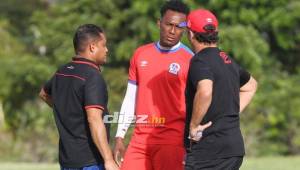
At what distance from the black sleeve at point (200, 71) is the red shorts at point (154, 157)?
1.22 m

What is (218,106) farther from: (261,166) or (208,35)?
(261,166)

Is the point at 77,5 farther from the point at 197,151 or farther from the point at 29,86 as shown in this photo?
the point at 197,151

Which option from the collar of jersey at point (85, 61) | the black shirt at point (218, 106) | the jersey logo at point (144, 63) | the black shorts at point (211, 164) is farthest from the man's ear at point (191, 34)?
the jersey logo at point (144, 63)

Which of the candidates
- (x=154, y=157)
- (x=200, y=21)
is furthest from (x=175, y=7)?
(x=154, y=157)

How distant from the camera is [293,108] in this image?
78.9ft

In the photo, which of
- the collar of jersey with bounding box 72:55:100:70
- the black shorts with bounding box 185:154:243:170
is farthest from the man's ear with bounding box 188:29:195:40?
the black shorts with bounding box 185:154:243:170

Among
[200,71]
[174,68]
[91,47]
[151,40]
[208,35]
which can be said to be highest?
[208,35]

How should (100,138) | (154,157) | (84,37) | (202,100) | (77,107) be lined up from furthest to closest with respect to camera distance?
(154,157) → (84,37) → (77,107) → (100,138) → (202,100)

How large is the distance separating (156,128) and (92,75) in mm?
1022

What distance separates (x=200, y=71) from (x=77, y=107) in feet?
3.57

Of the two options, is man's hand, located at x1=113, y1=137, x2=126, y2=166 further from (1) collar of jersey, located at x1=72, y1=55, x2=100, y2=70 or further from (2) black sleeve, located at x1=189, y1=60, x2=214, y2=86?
(2) black sleeve, located at x1=189, y1=60, x2=214, y2=86

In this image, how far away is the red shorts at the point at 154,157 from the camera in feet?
24.0

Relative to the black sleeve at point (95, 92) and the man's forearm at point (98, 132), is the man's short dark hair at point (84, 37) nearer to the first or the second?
the black sleeve at point (95, 92)

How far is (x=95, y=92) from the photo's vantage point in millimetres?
6551
